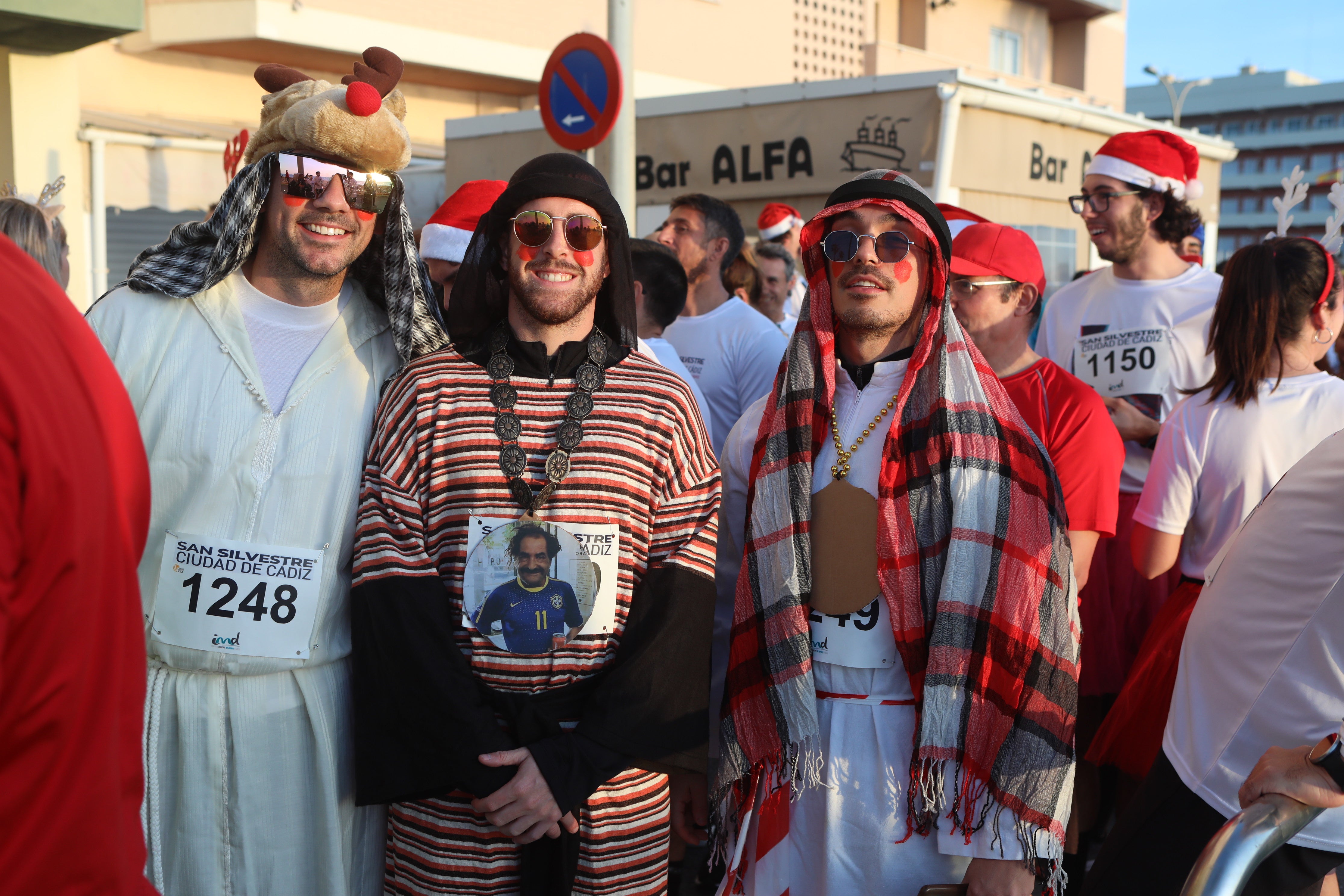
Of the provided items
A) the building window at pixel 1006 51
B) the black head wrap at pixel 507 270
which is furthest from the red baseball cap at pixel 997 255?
the building window at pixel 1006 51

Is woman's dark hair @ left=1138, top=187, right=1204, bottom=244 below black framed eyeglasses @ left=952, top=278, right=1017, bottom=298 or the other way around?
the other way around

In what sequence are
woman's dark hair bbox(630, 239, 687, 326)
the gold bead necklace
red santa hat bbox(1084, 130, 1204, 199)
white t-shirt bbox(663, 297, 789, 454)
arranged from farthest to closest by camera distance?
1. white t-shirt bbox(663, 297, 789, 454)
2. red santa hat bbox(1084, 130, 1204, 199)
3. woman's dark hair bbox(630, 239, 687, 326)
4. the gold bead necklace

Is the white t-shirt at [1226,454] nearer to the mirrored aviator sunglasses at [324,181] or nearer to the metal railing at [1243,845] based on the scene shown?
the metal railing at [1243,845]

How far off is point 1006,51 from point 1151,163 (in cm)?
2344

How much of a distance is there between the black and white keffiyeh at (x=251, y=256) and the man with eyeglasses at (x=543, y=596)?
0.50ft

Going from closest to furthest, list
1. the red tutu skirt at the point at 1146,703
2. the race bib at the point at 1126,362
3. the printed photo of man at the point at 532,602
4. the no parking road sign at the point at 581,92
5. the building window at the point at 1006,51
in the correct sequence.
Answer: the printed photo of man at the point at 532,602 → the red tutu skirt at the point at 1146,703 → the race bib at the point at 1126,362 → the no parking road sign at the point at 581,92 → the building window at the point at 1006,51

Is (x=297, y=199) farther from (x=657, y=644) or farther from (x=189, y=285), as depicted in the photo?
(x=657, y=644)

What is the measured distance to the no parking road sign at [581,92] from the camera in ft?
17.5

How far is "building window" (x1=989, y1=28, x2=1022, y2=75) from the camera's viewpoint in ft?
83.2

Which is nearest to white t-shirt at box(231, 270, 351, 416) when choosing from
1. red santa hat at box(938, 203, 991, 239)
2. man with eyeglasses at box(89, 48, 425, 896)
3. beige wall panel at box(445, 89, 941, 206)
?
man with eyeglasses at box(89, 48, 425, 896)

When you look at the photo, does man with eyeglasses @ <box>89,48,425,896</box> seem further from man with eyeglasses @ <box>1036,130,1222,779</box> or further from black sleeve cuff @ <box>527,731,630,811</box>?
man with eyeglasses @ <box>1036,130,1222,779</box>

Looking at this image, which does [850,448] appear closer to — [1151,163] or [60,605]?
[60,605]

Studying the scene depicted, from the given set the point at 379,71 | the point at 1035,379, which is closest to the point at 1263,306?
the point at 1035,379

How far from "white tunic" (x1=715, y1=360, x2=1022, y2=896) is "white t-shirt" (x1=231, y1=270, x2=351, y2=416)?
1.21m
